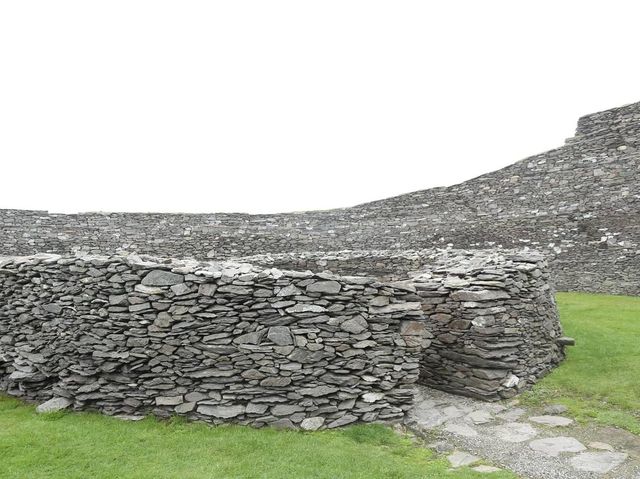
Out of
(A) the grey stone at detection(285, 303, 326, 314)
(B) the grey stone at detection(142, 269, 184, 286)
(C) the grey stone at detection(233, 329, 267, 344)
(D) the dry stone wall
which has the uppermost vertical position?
(D) the dry stone wall

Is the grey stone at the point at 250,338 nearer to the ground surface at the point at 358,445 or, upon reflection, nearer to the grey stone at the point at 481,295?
the ground surface at the point at 358,445

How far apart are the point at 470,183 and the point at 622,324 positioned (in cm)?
1506

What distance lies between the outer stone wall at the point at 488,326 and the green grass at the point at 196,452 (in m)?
3.16

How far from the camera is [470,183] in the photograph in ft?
94.3

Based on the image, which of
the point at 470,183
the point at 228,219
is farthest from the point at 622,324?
the point at 228,219

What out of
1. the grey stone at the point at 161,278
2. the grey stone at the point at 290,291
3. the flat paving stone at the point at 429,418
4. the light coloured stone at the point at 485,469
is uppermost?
the grey stone at the point at 161,278

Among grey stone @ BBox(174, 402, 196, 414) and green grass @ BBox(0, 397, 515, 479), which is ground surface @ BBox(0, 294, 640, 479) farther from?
grey stone @ BBox(174, 402, 196, 414)

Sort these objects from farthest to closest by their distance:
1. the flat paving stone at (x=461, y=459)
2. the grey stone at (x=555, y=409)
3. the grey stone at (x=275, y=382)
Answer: the grey stone at (x=555, y=409)
the grey stone at (x=275, y=382)
the flat paving stone at (x=461, y=459)

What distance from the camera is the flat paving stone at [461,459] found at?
7.52 meters

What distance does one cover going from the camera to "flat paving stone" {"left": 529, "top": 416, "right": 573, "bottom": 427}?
29.5 feet

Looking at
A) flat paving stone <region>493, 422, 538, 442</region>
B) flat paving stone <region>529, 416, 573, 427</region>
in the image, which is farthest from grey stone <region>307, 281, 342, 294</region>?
flat paving stone <region>529, 416, 573, 427</region>

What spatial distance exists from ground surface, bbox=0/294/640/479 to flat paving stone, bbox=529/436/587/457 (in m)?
0.03

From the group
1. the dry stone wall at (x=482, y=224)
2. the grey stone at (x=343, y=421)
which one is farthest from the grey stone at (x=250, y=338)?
A: the dry stone wall at (x=482, y=224)

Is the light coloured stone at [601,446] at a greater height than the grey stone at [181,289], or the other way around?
the grey stone at [181,289]
